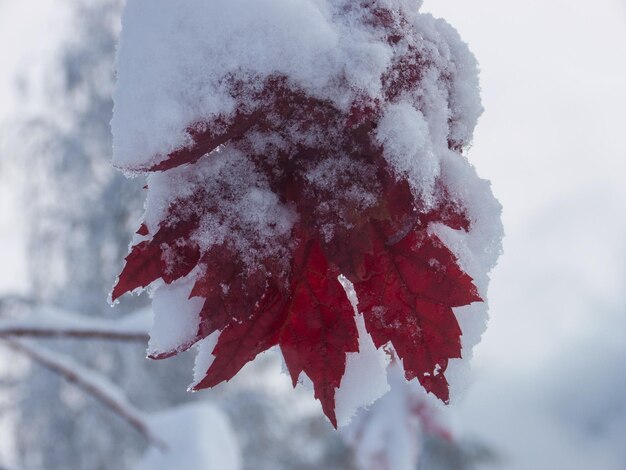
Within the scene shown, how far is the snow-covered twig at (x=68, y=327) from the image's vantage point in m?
1.17

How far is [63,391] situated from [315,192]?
22.2 feet

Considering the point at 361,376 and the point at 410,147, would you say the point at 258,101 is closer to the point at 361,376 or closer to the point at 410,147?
the point at 410,147

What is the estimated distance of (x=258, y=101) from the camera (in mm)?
424

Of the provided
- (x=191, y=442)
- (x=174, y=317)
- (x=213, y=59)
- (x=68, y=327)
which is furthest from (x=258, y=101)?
(x=191, y=442)

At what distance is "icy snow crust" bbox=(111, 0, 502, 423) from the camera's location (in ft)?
1.40

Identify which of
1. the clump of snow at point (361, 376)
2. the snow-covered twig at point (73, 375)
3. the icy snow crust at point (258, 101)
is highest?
the icy snow crust at point (258, 101)

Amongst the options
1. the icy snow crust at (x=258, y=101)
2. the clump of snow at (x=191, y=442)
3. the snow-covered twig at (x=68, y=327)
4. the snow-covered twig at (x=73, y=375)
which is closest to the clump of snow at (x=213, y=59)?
the icy snow crust at (x=258, y=101)

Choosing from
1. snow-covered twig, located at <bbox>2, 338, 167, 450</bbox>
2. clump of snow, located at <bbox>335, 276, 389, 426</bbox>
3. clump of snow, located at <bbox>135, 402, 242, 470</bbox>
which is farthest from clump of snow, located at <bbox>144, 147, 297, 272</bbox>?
clump of snow, located at <bbox>135, 402, 242, 470</bbox>

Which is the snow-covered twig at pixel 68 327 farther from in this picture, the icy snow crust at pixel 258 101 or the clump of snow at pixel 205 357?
the icy snow crust at pixel 258 101

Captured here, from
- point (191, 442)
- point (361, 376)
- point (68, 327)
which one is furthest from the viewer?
point (191, 442)

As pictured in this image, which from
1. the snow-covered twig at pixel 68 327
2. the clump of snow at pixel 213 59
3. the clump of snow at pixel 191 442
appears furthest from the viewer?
the clump of snow at pixel 191 442

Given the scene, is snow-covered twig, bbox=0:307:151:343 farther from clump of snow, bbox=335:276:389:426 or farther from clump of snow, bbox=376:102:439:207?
clump of snow, bbox=376:102:439:207

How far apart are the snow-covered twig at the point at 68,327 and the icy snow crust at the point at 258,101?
2.41 ft

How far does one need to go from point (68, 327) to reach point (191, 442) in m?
0.45
